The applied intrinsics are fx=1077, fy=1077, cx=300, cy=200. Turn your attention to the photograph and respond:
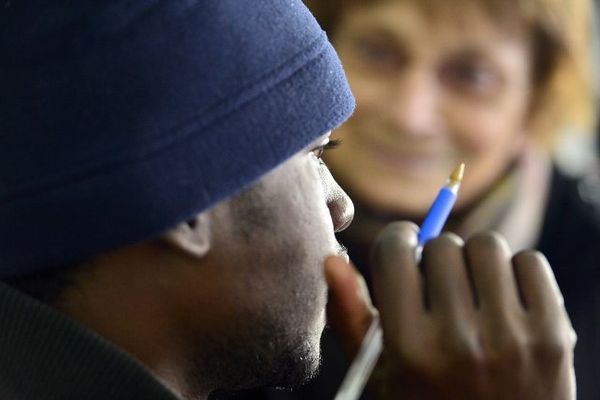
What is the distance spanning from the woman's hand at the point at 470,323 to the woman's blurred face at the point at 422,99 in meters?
1.09

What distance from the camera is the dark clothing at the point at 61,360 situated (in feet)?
3.27

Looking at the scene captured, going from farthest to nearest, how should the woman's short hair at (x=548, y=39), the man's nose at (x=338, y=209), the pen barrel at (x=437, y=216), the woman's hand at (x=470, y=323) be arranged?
the woman's short hair at (x=548, y=39)
the man's nose at (x=338, y=209)
the pen barrel at (x=437, y=216)
the woman's hand at (x=470, y=323)

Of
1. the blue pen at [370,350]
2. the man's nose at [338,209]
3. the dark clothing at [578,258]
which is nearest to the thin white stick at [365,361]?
the blue pen at [370,350]

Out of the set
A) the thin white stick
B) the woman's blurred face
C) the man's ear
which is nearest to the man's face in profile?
the man's ear

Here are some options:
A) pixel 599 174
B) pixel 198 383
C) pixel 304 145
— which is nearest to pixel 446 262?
pixel 304 145

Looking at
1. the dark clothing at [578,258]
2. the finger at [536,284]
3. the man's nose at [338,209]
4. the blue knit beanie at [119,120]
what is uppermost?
the blue knit beanie at [119,120]

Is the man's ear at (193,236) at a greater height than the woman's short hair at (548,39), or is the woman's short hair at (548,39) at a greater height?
the man's ear at (193,236)

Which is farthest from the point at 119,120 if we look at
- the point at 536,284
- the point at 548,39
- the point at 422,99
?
the point at 548,39

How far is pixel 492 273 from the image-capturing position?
98 cm

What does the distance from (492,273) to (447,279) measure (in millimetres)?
43

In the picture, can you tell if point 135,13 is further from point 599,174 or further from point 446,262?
point 599,174

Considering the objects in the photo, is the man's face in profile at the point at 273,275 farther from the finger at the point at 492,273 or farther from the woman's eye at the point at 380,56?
the woman's eye at the point at 380,56

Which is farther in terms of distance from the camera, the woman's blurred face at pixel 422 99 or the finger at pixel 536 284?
the woman's blurred face at pixel 422 99

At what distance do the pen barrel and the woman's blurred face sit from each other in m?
0.98
